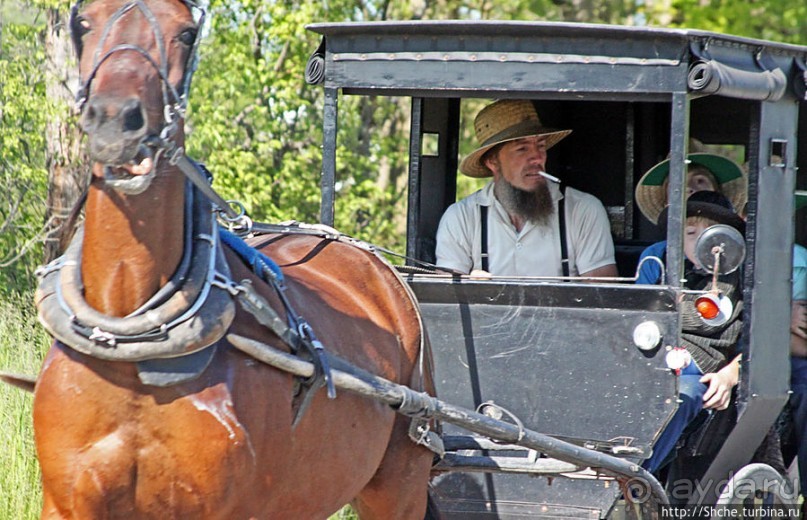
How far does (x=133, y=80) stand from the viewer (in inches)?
106

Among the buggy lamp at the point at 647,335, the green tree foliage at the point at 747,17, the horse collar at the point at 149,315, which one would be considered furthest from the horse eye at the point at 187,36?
the green tree foliage at the point at 747,17

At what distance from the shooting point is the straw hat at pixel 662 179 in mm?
5711

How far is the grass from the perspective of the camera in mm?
5508

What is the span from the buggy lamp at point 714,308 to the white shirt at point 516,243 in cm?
89

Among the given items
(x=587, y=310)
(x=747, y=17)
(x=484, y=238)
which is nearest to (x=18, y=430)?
(x=484, y=238)

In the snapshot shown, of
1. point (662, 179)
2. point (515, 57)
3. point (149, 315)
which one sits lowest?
point (149, 315)

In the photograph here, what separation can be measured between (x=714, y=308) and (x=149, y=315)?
250 cm

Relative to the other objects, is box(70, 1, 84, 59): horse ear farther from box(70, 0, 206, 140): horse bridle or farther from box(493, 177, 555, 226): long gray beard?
box(493, 177, 555, 226): long gray beard

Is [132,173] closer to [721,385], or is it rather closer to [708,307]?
[708,307]

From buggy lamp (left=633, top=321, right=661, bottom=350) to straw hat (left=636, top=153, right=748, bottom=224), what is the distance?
1.37 metres

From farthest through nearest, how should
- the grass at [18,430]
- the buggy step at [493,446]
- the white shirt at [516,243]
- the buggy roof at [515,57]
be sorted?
1. the grass at [18,430]
2. the white shirt at [516,243]
3. the buggy step at [493,446]
4. the buggy roof at [515,57]

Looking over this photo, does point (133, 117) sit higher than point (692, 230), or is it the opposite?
point (133, 117)

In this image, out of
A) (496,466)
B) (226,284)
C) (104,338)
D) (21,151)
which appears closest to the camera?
(104,338)

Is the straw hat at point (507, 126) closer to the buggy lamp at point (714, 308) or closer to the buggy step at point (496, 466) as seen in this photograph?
the buggy lamp at point (714, 308)
